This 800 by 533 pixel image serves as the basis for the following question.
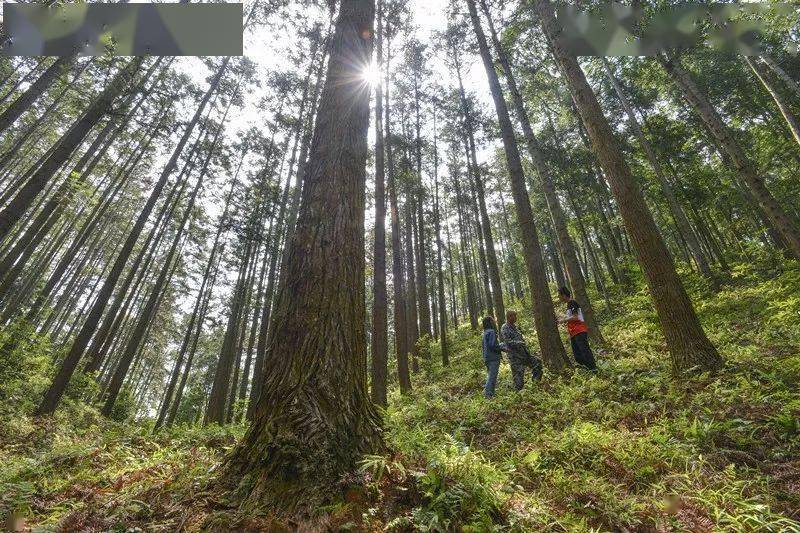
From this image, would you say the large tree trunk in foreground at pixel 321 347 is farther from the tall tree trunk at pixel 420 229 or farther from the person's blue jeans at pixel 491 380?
the tall tree trunk at pixel 420 229

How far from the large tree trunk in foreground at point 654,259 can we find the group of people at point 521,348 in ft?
5.77

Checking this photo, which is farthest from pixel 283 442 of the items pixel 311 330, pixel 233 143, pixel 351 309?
pixel 233 143

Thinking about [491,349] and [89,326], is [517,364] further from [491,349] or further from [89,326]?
[89,326]

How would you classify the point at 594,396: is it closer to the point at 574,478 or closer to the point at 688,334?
the point at 688,334

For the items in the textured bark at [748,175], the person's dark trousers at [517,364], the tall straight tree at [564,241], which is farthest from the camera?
the tall straight tree at [564,241]

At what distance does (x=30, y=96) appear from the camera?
8219mm

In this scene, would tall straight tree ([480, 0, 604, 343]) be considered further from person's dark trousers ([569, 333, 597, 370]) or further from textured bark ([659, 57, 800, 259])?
textured bark ([659, 57, 800, 259])

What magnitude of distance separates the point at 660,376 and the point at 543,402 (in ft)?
6.43

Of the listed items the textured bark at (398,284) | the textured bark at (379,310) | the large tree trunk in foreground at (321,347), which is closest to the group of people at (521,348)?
the textured bark at (379,310)

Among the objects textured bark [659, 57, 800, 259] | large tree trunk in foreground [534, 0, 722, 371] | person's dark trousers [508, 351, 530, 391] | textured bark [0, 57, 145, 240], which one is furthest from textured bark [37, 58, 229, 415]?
textured bark [659, 57, 800, 259]

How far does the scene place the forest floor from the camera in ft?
7.77

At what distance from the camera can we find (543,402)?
6121 mm

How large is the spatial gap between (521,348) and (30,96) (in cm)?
1246

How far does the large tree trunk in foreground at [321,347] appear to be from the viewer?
7.72 ft
